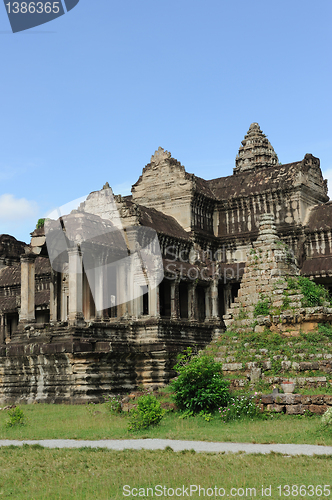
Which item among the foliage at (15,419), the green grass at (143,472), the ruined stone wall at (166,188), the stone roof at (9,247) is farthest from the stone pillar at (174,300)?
the stone roof at (9,247)

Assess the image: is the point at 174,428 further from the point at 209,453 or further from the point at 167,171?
the point at 167,171

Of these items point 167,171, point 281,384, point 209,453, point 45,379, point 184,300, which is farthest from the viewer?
point 167,171

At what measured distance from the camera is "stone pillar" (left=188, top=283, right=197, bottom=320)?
32.9 meters

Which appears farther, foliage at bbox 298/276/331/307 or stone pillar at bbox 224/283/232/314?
stone pillar at bbox 224/283/232/314

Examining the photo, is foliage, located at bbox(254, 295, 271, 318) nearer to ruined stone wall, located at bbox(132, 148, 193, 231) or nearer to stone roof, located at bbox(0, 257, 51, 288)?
ruined stone wall, located at bbox(132, 148, 193, 231)

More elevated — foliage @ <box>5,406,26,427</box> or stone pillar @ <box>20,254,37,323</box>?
stone pillar @ <box>20,254,37,323</box>

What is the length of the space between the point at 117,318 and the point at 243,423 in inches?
596

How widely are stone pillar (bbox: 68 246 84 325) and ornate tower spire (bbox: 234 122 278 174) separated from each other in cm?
2620

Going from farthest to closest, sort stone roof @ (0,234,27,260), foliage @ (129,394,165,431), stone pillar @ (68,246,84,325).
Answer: stone roof @ (0,234,27,260)
stone pillar @ (68,246,84,325)
foliage @ (129,394,165,431)

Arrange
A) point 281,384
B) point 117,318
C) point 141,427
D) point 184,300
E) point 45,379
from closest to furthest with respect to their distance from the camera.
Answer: point 141,427
point 281,384
point 45,379
point 117,318
point 184,300

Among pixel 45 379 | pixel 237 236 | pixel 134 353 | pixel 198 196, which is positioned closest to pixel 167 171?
pixel 198 196

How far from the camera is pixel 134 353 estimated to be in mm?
27797

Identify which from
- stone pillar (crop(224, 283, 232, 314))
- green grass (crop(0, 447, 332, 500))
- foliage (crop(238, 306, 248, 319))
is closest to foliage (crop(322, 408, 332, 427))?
green grass (crop(0, 447, 332, 500))

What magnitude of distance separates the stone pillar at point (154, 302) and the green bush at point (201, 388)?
1221cm
